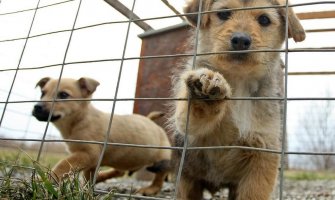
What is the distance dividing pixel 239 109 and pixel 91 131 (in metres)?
2.58

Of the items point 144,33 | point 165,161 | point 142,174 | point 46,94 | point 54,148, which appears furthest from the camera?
point 54,148

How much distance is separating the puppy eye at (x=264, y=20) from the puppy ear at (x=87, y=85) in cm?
272

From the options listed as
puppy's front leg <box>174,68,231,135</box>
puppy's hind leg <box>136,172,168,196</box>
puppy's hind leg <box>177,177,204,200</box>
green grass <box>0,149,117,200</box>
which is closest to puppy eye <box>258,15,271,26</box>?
puppy's front leg <box>174,68,231,135</box>

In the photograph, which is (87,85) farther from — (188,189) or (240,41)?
(240,41)

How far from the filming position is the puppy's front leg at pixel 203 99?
2344 millimetres

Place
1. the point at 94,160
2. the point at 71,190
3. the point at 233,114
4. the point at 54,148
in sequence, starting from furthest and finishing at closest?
the point at 54,148, the point at 94,160, the point at 233,114, the point at 71,190

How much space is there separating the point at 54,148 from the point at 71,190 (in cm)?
919

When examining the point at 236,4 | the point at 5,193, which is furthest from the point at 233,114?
the point at 5,193

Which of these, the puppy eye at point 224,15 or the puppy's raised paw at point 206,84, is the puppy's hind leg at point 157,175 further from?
the puppy's raised paw at point 206,84

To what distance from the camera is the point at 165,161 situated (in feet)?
18.3

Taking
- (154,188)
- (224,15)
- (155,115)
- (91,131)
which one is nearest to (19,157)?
(224,15)

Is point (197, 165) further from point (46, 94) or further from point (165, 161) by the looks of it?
point (46, 94)

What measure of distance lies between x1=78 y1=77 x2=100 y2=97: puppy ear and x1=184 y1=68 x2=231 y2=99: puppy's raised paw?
298 cm

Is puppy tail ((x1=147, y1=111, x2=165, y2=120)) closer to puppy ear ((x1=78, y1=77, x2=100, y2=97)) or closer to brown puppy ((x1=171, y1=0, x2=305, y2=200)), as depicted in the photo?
puppy ear ((x1=78, y1=77, x2=100, y2=97))
